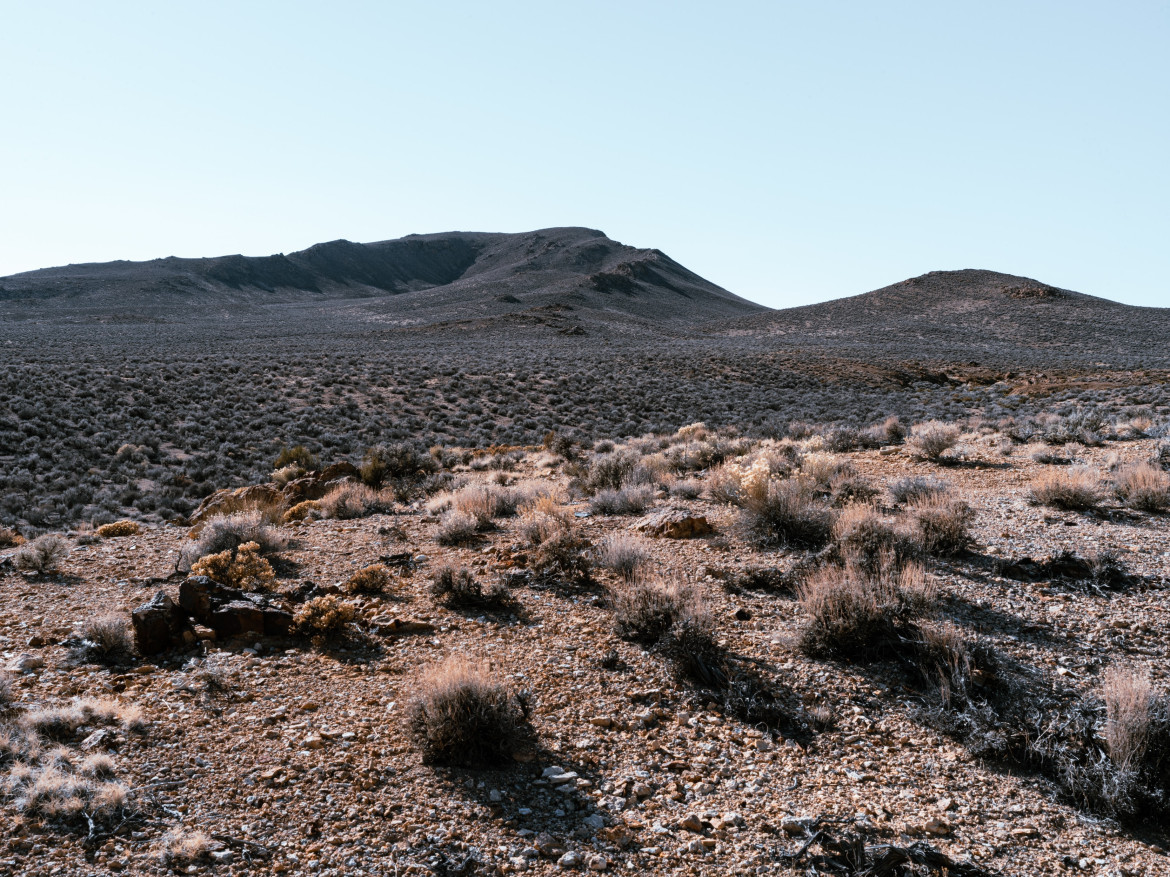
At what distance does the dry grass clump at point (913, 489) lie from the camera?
7824mm

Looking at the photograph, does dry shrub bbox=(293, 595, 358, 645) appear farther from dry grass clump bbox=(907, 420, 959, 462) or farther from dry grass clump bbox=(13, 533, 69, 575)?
dry grass clump bbox=(907, 420, 959, 462)

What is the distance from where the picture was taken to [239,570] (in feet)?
21.5

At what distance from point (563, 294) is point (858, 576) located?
277 ft

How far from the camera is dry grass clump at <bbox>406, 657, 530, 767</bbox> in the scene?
13.0 ft

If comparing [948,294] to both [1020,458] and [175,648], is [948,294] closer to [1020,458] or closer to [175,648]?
[1020,458]

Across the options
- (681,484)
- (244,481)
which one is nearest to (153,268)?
(244,481)

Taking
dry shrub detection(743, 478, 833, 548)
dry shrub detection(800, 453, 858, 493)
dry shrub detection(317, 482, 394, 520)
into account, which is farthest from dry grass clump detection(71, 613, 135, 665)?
dry shrub detection(800, 453, 858, 493)

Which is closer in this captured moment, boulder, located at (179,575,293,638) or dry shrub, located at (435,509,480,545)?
boulder, located at (179,575,293,638)

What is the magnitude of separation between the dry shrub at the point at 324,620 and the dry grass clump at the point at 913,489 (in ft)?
20.6

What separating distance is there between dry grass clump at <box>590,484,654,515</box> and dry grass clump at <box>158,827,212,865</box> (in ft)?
20.4

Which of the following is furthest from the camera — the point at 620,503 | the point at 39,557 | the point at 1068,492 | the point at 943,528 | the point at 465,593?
the point at 620,503

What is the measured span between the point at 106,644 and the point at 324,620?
5.42 feet

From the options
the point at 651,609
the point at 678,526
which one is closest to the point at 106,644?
the point at 651,609

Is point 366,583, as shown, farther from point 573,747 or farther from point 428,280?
point 428,280
